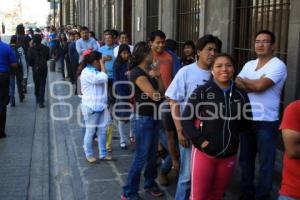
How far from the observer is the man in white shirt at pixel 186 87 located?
14.3 ft

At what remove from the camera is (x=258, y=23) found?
6789mm

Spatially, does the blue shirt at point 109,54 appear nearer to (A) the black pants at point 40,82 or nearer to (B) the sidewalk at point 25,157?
(B) the sidewalk at point 25,157

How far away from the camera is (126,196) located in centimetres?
522

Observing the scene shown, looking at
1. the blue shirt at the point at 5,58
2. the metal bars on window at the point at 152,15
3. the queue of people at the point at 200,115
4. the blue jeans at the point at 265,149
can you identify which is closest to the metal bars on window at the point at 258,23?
the queue of people at the point at 200,115

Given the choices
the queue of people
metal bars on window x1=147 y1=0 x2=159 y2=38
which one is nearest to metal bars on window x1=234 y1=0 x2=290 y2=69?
the queue of people

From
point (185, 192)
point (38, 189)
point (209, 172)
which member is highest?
point (209, 172)

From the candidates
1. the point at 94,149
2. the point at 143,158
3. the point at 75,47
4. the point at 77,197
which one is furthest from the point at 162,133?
the point at 75,47

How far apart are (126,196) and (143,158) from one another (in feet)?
1.75

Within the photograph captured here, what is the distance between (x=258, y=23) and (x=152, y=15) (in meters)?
6.22

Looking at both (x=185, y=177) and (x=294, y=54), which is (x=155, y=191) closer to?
(x=185, y=177)

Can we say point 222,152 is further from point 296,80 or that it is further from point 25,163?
point 25,163

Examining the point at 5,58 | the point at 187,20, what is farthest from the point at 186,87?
the point at 187,20

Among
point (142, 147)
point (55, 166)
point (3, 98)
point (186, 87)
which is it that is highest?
point (186, 87)

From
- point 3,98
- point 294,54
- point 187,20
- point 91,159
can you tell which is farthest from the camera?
point 187,20
